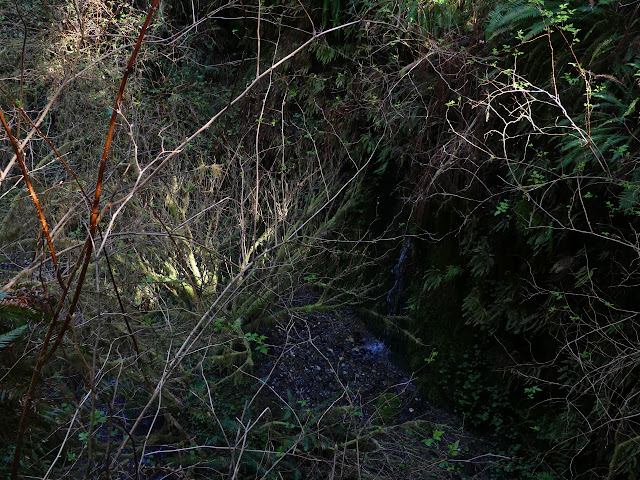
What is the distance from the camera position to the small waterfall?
18.9 feet

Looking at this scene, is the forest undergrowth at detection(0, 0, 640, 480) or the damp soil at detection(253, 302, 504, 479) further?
the damp soil at detection(253, 302, 504, 479)

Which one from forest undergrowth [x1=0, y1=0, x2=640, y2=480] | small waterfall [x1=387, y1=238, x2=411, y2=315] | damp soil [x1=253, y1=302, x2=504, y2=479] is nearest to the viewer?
forest undergrowth [x1=0, y1=0, x2=640, y2=480]

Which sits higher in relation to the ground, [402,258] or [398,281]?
[402,258]

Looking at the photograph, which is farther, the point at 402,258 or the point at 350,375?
the point at 402,258

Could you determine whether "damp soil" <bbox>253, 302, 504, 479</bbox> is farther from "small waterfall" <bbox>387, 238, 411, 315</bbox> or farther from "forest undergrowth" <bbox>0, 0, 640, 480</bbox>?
"small waterfall" <bbox>387, 238, 411, 315</bbox>

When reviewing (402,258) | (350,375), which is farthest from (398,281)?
(350,375)

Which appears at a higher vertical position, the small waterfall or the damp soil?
the small waterfall

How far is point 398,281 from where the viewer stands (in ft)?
19.1

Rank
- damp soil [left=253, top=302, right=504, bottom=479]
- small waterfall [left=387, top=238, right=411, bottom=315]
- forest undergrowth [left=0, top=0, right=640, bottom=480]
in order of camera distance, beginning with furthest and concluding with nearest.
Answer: small waterfall [left=387, top=238, right=411, bottom=315] → damp soil [left=253, top=302, right=504, bottom=479] → forest undergrowth [left=0, top=0, right=640, bottom=480]

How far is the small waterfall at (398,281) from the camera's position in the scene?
5.75 m

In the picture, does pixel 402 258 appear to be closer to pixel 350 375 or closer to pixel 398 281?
pixel 398 281

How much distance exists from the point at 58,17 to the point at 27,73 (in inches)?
41.7

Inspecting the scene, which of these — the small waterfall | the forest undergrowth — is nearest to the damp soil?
the forest undergrowth

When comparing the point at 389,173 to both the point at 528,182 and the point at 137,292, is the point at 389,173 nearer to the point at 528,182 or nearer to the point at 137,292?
the point at 528,182
